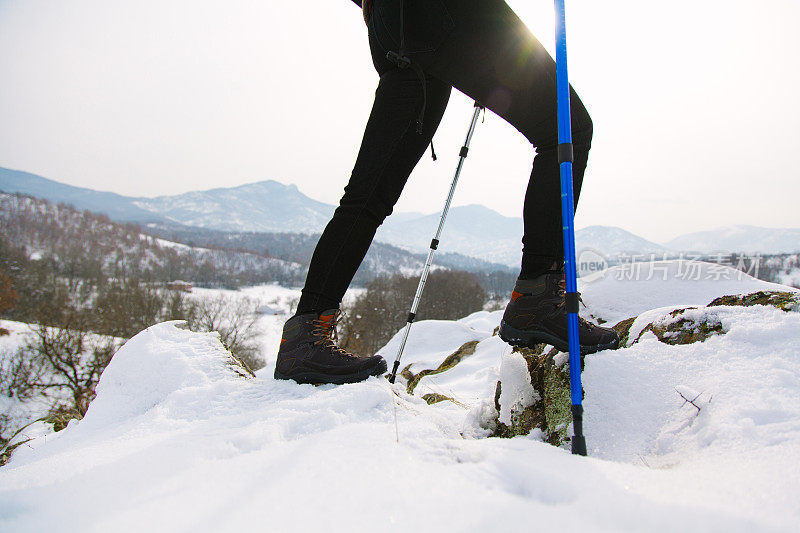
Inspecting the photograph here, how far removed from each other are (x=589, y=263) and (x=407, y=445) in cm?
545

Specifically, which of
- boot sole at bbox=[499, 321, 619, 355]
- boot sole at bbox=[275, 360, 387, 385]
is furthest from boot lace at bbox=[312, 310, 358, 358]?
boot sole at bbox=[499, 321, 619, 355]

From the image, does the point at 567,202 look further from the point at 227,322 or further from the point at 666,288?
the point at 227,322

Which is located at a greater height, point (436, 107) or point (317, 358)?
point (436, 107)

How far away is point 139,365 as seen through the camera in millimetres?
2133

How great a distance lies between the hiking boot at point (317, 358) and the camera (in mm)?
1884

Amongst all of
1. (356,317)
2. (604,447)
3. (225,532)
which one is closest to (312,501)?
(225,532)

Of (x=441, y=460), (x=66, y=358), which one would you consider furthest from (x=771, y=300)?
(x=66, y=358)

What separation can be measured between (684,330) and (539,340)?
0.64 meters

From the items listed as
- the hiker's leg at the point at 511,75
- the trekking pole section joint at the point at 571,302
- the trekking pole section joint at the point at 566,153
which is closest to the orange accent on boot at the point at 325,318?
the hiker's leg at the point at 511,75

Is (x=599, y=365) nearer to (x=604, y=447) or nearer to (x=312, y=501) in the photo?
(x=604, y=447)

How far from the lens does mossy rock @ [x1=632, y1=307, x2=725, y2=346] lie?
1.66m

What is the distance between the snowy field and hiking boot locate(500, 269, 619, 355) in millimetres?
111

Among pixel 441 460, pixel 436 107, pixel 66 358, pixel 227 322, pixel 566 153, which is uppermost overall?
pixel 436 107

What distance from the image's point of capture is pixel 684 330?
5.80 ft
